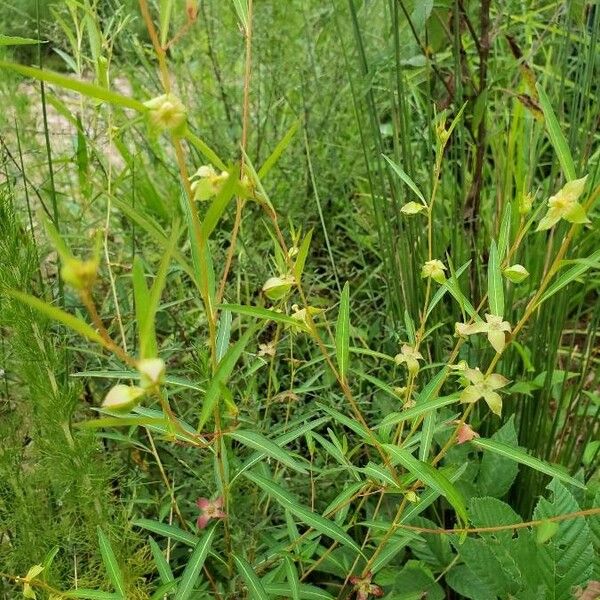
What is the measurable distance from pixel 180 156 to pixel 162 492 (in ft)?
2.25

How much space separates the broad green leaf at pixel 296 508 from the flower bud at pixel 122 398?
0.92ft

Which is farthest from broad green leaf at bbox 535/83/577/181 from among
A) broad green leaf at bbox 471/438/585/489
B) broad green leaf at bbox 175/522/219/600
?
broad green leaf at bbox 175/522/219/600

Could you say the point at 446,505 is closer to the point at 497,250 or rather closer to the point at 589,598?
the point at 589,598

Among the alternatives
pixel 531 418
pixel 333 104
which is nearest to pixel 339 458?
pixel 531 418

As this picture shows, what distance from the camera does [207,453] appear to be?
92 cm

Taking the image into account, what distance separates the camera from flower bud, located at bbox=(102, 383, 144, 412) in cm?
40

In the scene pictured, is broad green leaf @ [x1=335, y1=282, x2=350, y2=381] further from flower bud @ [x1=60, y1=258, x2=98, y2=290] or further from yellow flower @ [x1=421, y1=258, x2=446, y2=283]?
flower bud @ [x1=60, y1=258, x2=98, y2=290]

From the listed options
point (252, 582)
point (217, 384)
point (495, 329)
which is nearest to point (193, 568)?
point (252, 582)

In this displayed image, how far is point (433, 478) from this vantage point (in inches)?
23.2

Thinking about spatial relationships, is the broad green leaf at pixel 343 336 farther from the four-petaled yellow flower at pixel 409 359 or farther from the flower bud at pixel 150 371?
the flower bud at pixel 150 371

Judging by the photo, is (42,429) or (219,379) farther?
(42,429)

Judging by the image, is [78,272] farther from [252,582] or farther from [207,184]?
[252,582]

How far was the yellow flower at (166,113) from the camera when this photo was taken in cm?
44

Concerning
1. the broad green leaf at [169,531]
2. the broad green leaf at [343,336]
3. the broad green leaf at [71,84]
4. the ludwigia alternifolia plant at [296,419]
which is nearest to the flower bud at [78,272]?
the ludwigia alternifolia plant at [296,419]
